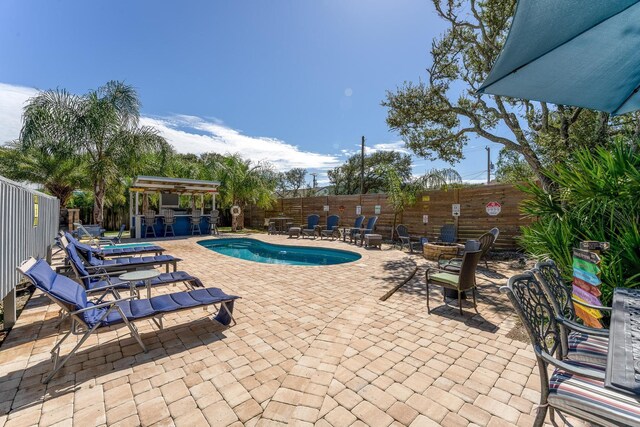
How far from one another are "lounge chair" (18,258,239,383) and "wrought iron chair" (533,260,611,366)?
10.3ft

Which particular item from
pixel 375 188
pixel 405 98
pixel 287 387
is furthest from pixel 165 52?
pixel 375 188

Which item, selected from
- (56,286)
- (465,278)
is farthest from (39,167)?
(465,278)

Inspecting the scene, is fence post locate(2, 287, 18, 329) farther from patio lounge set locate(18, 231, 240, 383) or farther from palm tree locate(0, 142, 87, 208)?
palm tree locate(0, 142, 87, 208)

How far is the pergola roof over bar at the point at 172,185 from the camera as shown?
1226 cm

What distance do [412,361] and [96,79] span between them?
16.5m

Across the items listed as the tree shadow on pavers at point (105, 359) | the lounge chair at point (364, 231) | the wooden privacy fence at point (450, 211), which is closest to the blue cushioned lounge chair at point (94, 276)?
the tree shadow on pavers at point (105, 359)

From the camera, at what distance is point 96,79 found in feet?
40.5

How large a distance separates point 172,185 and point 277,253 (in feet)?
22.6

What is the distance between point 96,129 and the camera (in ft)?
38.6

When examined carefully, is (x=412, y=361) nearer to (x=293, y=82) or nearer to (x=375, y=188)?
(x=293, y=82)

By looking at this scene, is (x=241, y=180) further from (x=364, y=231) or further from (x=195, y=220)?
(x=364, y=231)

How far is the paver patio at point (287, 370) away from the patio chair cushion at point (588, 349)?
556 millimetres

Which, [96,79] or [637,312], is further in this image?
[96,79]

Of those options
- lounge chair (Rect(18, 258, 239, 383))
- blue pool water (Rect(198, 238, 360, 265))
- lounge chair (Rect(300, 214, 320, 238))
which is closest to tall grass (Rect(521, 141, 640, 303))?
lounge chair (Rect(18, 258, 239, 383))
